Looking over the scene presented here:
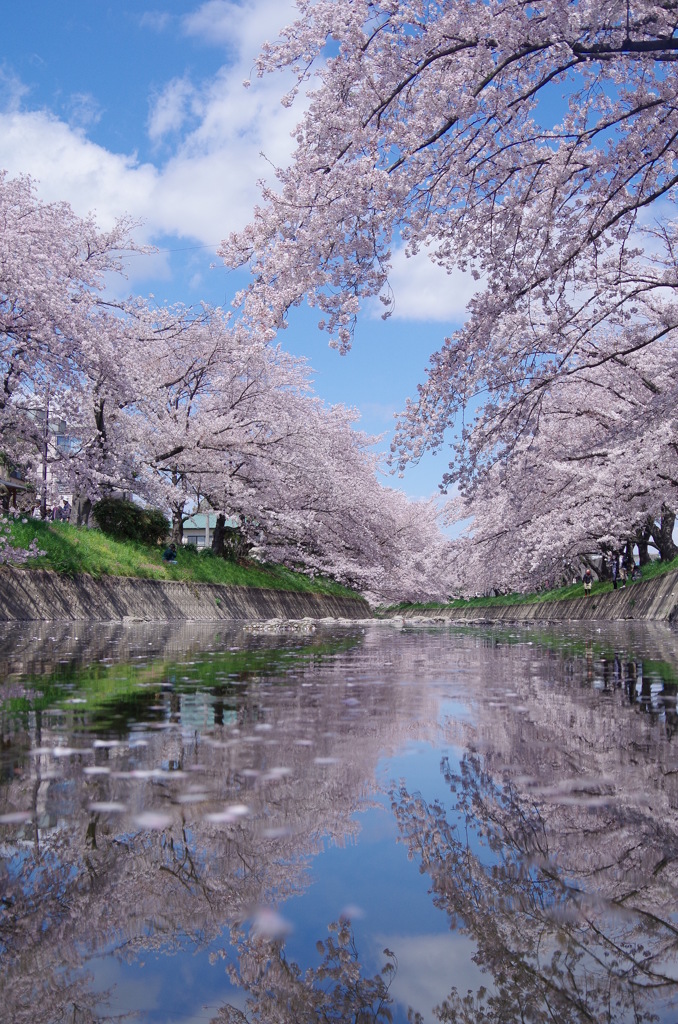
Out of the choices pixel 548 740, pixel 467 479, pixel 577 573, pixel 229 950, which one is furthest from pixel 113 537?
pixel 577 573

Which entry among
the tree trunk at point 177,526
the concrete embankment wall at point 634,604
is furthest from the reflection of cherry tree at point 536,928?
the tree trunk at point 177,526

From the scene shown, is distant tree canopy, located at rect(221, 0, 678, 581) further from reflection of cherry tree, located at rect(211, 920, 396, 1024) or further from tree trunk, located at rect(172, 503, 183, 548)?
tree trunk, located at rect(172, 503, 183, 548)

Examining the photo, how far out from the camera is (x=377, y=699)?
17.1ft

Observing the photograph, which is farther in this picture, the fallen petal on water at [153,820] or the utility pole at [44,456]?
the utility pole at [44,456]

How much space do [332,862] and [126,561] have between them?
76.4ft

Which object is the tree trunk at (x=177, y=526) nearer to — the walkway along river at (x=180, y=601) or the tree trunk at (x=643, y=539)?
the walkway along river at (x=180, y=601)

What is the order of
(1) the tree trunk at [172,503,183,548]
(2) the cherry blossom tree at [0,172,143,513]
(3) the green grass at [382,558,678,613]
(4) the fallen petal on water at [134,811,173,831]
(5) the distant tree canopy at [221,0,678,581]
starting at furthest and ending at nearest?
(3) the green grass at [382,558,678,613]
(1) the tree trunk at [172,503,183,548]
(2) the cherry blossom tree at [0,172,143,513]
(5) the distant tree canopy at [221,0,678,581]
(4) the fallen petal on water at [134,811,173,831]

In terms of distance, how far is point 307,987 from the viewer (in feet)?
4.69

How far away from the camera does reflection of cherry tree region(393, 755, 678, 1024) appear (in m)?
1.39

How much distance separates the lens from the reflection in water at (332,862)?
4.66ft

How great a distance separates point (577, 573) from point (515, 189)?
162 ft

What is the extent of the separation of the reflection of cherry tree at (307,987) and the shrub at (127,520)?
90.4ft

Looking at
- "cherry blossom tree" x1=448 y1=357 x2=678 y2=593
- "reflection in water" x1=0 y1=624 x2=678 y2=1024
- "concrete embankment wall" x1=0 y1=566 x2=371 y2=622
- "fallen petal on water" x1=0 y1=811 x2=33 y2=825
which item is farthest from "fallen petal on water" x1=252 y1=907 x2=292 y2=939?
"concrete embankment wall" x1=0 y1=566 x2=371 y2=622

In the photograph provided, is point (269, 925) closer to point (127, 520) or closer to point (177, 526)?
point (127, 520)
